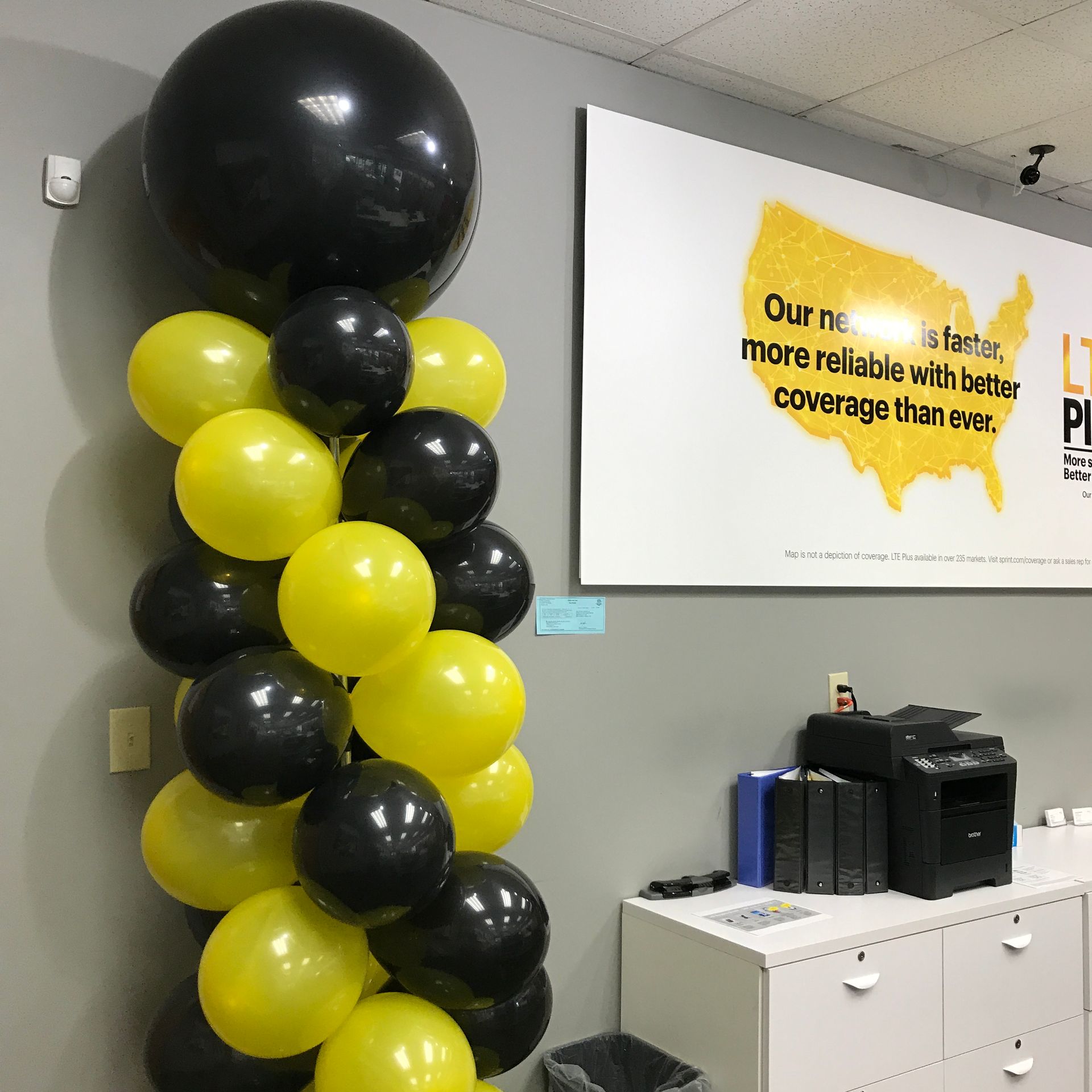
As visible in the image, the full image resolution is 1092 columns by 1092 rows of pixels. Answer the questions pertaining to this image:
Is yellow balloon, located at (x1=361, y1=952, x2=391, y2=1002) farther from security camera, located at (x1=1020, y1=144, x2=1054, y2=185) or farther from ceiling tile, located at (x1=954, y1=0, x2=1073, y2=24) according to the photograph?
security camera, located at (x1=1020, y1=144, x2=1054, y2=185)

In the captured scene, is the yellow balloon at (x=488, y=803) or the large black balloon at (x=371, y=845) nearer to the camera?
the large black balloon at (x=371, y=845)

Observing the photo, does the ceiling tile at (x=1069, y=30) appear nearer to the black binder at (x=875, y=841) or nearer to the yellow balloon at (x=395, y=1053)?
the black binder at (x=875, y=841)

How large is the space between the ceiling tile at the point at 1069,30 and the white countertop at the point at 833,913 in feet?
6.52

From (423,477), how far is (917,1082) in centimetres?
178

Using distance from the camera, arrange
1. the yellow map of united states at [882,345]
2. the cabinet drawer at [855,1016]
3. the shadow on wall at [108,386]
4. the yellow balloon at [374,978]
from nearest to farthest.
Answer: the yellow balloon at [374,978]
the shadow on wall at [108,386]
the cabinet drawer at [855,1016]
the yellow map of united states at [882,345]

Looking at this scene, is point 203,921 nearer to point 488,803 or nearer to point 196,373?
point 488,803

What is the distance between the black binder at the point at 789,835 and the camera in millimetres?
2549

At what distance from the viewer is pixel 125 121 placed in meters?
1.93

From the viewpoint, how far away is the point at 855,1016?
2232mm

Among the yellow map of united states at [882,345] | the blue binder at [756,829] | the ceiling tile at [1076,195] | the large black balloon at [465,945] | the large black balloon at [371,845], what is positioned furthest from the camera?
the ceiling tile at [1076,195]

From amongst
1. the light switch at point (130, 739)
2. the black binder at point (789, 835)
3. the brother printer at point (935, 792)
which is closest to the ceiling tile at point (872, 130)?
A: the brother printer at point (935, 792)

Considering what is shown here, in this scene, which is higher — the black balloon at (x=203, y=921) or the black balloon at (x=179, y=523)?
the black balloon at (x=179, y=523)

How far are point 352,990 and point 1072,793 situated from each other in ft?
9.17

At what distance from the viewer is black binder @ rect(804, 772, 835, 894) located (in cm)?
253
